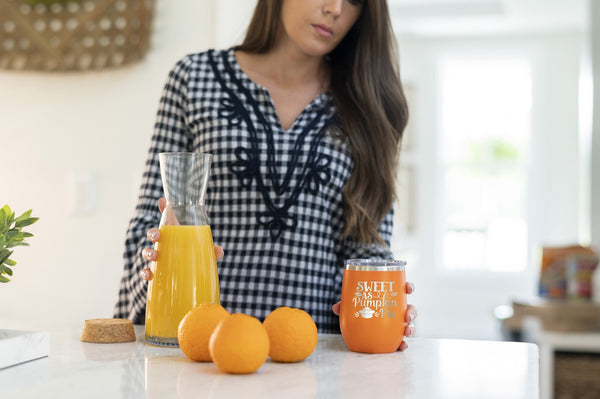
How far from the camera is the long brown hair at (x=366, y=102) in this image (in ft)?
4.62

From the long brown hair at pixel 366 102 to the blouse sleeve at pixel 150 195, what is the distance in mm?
205

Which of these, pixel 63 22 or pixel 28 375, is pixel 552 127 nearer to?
pixel 63 22

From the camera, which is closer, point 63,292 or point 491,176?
point 63,292

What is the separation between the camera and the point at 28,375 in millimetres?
732

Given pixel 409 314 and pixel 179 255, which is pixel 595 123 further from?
pixel 179 255

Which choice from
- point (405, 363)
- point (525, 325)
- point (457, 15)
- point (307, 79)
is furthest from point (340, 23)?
point (457, 15)

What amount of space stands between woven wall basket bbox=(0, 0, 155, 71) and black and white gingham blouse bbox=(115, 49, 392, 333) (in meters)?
0.69

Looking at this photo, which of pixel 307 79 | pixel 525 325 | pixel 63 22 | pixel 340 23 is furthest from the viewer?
pixel 525 325

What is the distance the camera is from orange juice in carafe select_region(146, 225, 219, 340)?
89cm

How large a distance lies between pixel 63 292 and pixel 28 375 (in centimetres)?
140

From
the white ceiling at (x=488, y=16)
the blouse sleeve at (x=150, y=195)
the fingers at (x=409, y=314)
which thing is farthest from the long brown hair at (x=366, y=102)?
the white ceiling at (x=488, y=16)

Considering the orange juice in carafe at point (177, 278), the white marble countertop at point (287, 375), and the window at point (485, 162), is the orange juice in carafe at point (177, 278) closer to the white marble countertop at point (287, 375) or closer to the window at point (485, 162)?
the white marble countertop at point (287, 375)

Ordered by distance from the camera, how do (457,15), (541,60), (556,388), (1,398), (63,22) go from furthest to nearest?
1. (541,60)
2. (457,15)
3. (556,388)
4. (63,22)
5. (1,398)

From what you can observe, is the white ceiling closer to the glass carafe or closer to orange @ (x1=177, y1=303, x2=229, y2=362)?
the glass carafe
